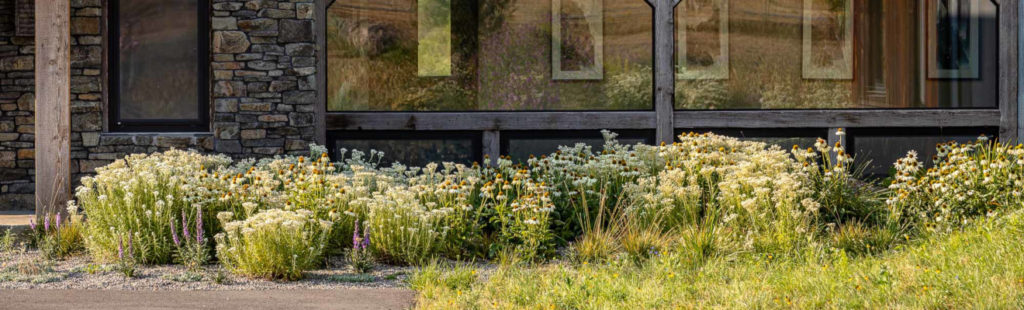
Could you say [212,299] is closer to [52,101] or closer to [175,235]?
[175,235]

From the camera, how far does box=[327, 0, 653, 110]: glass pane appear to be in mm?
10633

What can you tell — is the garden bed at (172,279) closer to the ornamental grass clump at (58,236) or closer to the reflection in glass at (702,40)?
the ornamental grass clump at (58,236)

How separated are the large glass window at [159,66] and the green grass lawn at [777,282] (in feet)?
15.7

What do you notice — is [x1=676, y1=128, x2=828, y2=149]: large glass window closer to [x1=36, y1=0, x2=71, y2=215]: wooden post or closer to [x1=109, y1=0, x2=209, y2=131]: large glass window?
[x1=109, y1=0, x2=209, y2=131]: large glass window

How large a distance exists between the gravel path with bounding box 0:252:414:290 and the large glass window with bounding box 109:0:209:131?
138 inches

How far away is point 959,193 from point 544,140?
428cm

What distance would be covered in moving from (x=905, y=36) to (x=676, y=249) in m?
5.43

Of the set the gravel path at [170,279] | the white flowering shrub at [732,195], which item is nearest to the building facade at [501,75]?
the white flowering shrub at [732,195]

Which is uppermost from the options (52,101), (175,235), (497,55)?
(497,55)

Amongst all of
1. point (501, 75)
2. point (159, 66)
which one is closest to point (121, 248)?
point (159, 66)

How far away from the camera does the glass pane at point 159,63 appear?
1035 centimetres

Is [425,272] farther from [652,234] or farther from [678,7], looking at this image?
[678,7]

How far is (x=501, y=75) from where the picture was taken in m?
10.8

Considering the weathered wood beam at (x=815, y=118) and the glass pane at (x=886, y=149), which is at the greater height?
the weathered wood beam at (x=815, y=118)
